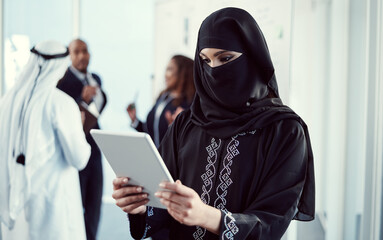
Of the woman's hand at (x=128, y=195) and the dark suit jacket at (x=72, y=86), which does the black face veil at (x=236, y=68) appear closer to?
the woman's hand at (x=128, y=195)

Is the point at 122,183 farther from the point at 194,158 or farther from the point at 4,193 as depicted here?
the point at 4,193

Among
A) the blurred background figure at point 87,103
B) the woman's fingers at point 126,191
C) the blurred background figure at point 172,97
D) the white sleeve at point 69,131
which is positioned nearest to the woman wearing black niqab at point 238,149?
the woman's fingers at point 126,191

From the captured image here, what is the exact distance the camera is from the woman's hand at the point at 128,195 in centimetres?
108

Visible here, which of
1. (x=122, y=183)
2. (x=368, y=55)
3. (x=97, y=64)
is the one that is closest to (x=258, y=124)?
(x=122, y=183)

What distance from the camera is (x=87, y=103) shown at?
117 inches

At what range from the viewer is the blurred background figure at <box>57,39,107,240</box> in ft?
9.51

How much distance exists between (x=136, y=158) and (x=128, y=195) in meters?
0.15

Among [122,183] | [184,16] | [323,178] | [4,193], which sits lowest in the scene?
A: [323,178]

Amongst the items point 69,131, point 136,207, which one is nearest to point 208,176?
point 136,207

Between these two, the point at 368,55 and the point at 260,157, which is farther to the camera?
the point at 368,55

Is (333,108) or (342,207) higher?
(333,108)

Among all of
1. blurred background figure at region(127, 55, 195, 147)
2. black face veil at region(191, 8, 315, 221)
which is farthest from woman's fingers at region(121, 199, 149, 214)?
blurred background figure at region(127, 55, 195, 147)

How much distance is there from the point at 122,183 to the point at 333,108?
2.19 m

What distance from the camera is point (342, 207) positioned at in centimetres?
282
